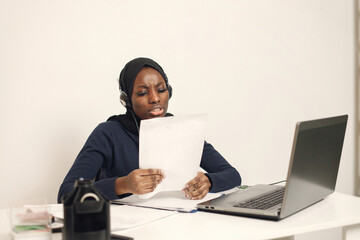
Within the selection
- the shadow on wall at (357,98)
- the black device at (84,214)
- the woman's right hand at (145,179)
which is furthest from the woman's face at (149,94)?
the shadow on wall at (357,98)

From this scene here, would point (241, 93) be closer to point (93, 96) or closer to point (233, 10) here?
point (233, 10)

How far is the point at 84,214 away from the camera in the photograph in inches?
36.4

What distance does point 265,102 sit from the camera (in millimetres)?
2881

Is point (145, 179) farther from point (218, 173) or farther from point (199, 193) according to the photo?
point (218, 173)

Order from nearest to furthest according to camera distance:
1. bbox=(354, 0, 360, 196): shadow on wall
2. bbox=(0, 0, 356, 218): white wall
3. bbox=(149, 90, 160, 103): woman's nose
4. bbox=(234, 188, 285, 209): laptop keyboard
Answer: bbox=(234, 188, 285, 209): laptop keyboard < bbox=(149, 90, 160, 103): woman's nose < bbox=(0, 0, 356, 218): white wall < bbox=(354, 0, 360, 196): shadow on wall

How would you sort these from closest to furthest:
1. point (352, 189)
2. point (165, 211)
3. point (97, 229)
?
point (97, 229)
point (165, 211)
point (352, 189)

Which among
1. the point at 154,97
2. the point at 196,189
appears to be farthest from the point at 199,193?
the point at 154,97

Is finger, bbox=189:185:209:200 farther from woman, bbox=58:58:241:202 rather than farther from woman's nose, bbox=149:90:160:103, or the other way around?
woman's nose, bbox=149:90:160:103

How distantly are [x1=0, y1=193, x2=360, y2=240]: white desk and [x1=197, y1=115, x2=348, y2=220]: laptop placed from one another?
27mm

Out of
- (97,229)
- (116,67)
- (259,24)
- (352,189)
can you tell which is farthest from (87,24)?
(352,189)

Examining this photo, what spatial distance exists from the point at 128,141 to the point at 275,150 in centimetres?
134

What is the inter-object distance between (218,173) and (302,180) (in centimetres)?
50

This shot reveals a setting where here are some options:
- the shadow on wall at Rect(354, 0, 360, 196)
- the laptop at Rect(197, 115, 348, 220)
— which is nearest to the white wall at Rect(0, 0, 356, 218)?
the shadow on wall at Rect(354, 0, 360, 196)

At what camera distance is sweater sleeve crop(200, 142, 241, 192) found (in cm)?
168
